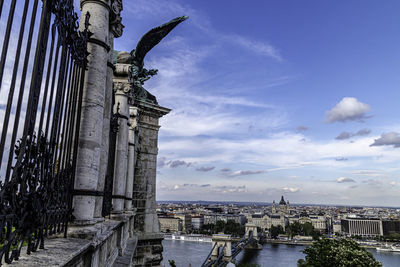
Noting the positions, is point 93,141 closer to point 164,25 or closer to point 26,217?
point 26,217

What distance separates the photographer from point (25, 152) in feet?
9.17

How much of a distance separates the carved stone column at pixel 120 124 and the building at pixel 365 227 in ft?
525

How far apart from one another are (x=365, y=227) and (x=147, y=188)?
159m

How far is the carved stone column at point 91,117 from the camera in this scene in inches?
170

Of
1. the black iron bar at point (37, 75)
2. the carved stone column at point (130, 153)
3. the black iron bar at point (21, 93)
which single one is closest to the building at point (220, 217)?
the carved stone column at point (130, 153)

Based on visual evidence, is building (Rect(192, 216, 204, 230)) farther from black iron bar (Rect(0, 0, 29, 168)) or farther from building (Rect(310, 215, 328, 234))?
black iron bar (Rect(0, 0, 29, 168))

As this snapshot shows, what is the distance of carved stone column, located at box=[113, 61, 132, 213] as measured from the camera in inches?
301

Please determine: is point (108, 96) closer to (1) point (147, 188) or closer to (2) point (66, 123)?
(2) point (66, 123)

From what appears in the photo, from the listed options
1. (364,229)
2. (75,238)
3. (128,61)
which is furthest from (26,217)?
(364,229)

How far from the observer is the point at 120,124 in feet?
26.0

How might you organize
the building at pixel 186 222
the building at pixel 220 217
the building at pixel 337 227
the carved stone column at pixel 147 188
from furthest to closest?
the building at pixel 220 217, the building at pixel 337 227, the building at pixel 186 222, the carved stone column at pixel 147 188

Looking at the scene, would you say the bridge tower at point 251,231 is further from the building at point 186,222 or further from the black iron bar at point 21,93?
the black iron bar at point 21,93

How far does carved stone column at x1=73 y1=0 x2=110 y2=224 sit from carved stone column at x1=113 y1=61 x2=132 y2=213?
8.64 feet

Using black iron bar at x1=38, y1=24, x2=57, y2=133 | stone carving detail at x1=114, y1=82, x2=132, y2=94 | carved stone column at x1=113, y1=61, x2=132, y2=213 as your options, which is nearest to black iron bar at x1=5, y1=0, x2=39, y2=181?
black iron bar at x1=38, y1=24, x2=57, y2=133
